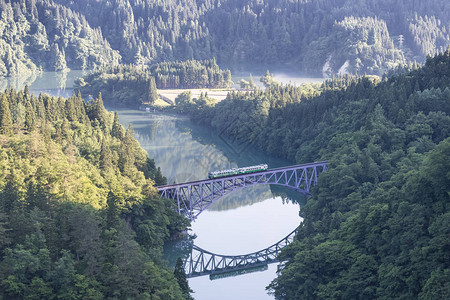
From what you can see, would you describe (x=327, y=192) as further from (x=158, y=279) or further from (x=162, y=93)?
(x=162, y=93)

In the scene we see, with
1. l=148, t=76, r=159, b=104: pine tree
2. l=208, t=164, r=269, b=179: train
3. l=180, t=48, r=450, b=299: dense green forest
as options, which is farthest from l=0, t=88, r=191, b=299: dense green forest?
l=148, t=76, r=159, b=104: pine tree

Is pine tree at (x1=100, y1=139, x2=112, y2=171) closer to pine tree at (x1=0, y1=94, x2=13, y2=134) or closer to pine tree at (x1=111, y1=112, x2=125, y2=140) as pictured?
pine tree at (x1=0, y1=94, x2=13, y2=134)

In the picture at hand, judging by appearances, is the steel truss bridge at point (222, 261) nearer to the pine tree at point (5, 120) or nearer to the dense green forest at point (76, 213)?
the dense green forest at point (76, 213)

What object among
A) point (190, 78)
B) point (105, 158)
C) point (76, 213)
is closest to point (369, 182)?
point (105, 158)

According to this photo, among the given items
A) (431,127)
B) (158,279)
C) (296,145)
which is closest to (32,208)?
(158,279)

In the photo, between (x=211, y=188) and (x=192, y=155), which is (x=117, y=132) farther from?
(x=192, y=155)

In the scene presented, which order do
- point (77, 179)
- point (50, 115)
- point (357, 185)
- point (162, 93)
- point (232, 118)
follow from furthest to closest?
point (162, 93)
point (232, 118)
point (50, 115)
point (357, 185)
point (77, 179)
